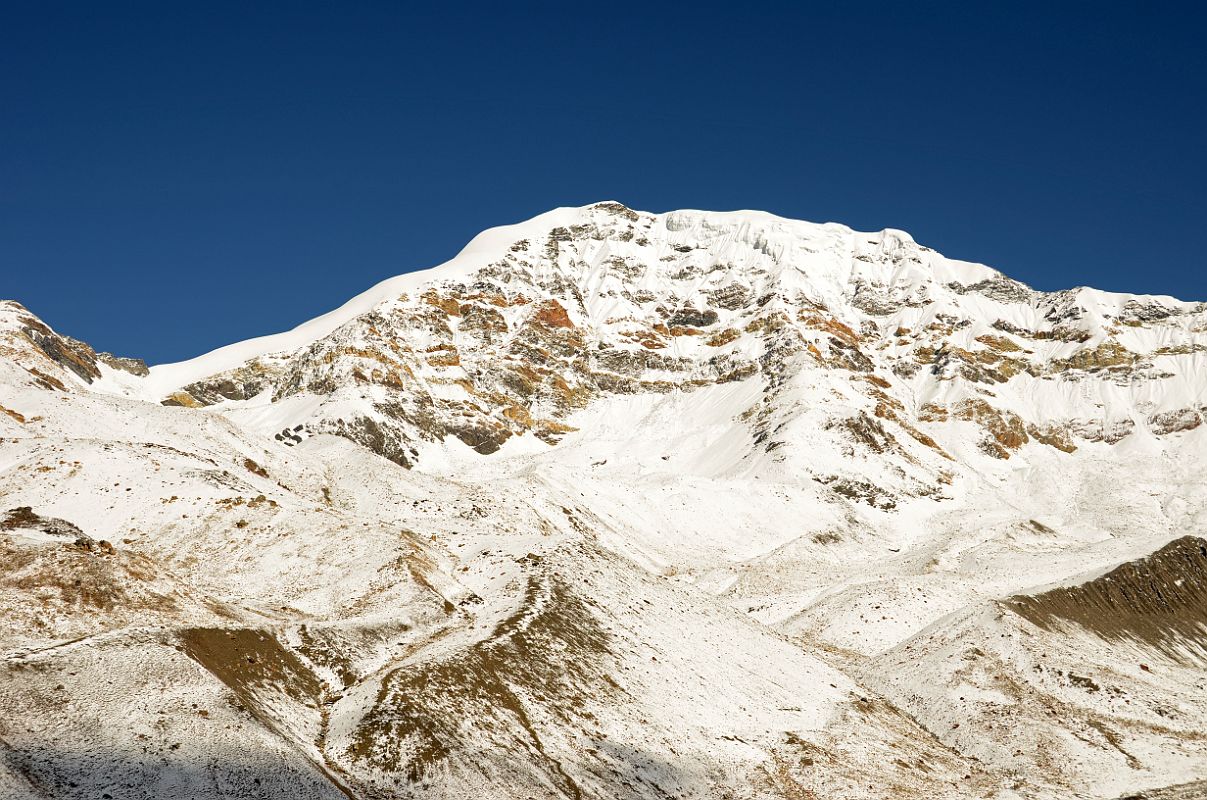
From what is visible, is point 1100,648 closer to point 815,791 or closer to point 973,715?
point 973,715

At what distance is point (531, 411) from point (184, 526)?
140 m

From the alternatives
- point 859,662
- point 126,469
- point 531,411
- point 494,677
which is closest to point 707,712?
point 494,677

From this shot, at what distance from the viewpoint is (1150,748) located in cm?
5344

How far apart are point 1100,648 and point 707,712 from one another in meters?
41.0

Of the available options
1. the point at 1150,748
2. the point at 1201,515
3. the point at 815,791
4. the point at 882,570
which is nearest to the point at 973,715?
the point at 1150,748

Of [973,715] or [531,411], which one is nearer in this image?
[973,715]

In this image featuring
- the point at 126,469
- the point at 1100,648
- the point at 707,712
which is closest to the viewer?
the point at 707,712

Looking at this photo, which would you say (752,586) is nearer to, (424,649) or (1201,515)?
(424,649)

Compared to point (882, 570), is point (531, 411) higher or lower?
higher

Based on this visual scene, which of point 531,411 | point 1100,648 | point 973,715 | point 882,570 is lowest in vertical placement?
point 973,715

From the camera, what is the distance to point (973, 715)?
179 ft

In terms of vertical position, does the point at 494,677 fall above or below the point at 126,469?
below

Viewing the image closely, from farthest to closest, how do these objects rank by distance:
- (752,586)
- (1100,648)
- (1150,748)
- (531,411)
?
(531,411), (752,586), (1100,648), (1150,748)

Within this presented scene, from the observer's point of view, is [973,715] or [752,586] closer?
[973,715]
